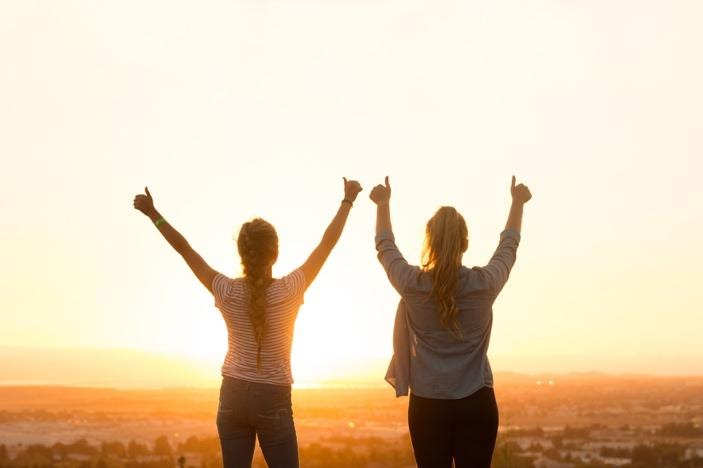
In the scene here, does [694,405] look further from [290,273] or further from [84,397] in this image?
[290,273]

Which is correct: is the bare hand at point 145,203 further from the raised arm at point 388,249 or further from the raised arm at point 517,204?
the raised arm at point 517,204

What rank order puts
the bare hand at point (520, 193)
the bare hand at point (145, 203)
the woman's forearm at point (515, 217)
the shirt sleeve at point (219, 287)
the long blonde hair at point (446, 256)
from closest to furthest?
1. the long blonde hair at point (446, 256)
2. the shirt sleeve at point (219, 287)
3. the bare hand at point (145, 203)
4. the woman's forearm at point (515, 217)
5. the bare hand at point (520, 193)

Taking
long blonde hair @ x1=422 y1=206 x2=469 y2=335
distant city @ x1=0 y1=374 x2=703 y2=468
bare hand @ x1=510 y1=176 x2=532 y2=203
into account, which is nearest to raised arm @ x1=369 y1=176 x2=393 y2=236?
long blonde hair @ x1=422 y1=206 x2=469 y2=335

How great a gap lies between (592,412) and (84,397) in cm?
4659

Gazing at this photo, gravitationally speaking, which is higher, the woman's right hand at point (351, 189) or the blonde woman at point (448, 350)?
the woman's right hand at point (351, 189)

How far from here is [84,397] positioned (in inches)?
3514

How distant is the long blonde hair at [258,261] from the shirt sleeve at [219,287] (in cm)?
13

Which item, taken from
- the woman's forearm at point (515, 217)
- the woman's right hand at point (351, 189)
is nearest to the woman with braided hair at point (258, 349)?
the woman's right hand at point (351, 189)

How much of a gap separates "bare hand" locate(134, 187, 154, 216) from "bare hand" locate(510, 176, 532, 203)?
203 centimetres

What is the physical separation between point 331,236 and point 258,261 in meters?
0.45

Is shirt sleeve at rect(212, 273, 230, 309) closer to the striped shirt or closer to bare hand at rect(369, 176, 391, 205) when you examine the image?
the striped shirt

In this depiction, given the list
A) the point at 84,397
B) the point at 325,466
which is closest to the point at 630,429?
the point at 325,466

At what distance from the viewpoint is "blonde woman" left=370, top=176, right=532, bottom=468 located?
200 inches

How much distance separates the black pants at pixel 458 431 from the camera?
5.07 m
